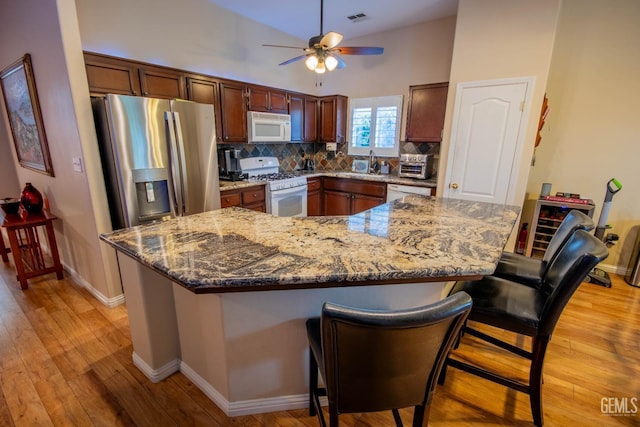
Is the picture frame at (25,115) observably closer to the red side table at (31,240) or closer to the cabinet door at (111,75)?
the red side table at (31,240)

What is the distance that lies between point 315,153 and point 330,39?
2.99 meters

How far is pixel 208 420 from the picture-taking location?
1491 millimetres

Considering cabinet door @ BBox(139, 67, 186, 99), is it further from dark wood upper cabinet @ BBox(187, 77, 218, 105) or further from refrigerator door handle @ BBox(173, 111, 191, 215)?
refrigerator door handle @ BBox(173, 111, 191, 215)

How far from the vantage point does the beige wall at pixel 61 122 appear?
2125 mm

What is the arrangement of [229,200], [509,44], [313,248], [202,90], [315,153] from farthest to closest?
[315,153] < [229,200] < [202,90] < [509,44] < [313,248]

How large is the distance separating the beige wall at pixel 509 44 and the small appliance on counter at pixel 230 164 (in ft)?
8.81

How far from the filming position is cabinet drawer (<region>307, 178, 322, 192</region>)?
436 cm

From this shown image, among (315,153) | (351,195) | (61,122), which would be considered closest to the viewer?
(61,122)

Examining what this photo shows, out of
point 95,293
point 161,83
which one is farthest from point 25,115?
point 95,293

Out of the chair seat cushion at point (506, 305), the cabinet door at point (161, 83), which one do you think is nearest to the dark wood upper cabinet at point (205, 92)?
the cabinet door at point (161, 83)

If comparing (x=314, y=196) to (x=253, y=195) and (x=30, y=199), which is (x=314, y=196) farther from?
(x=30, y=199)

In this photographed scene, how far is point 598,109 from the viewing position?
3.03 metres

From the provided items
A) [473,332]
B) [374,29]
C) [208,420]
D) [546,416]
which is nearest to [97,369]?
[208,420]

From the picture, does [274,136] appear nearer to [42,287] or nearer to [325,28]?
[325,28]
